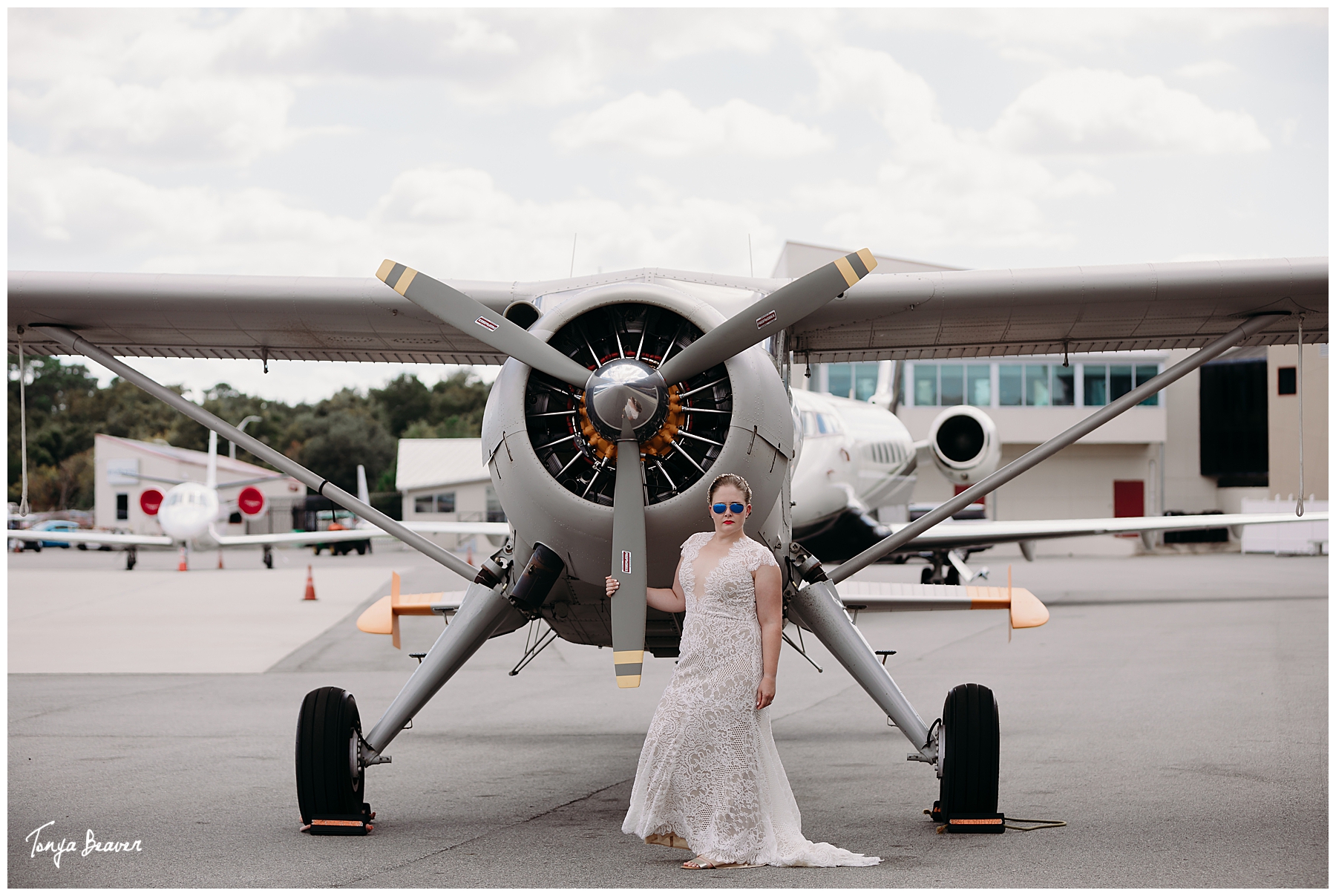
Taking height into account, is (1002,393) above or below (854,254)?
above

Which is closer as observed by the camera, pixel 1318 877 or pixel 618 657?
pixel 1318 877

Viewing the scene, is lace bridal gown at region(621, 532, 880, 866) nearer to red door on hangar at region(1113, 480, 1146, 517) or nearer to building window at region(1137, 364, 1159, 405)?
building window at region(1137, 364, 1159, 405)

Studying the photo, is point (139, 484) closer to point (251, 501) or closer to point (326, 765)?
point (251, 501)

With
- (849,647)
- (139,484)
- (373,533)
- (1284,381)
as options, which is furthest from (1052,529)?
(139,484)

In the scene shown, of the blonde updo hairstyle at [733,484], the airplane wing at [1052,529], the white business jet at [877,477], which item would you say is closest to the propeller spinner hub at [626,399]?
the blonde updo hairstyle at [733,484]

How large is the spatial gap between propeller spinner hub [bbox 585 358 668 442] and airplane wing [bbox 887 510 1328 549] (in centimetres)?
1170

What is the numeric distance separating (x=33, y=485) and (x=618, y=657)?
273 feet

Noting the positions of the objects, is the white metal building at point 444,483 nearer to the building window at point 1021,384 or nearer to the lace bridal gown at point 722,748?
the building window at point 1021,384

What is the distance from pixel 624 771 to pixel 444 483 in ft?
170

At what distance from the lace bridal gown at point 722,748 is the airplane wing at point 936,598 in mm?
2361

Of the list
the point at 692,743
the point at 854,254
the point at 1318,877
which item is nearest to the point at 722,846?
the point at 692,743

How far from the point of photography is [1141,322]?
282 inches

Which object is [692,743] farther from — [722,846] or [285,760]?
[285,760]

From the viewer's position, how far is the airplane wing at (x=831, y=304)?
6.46 meters
